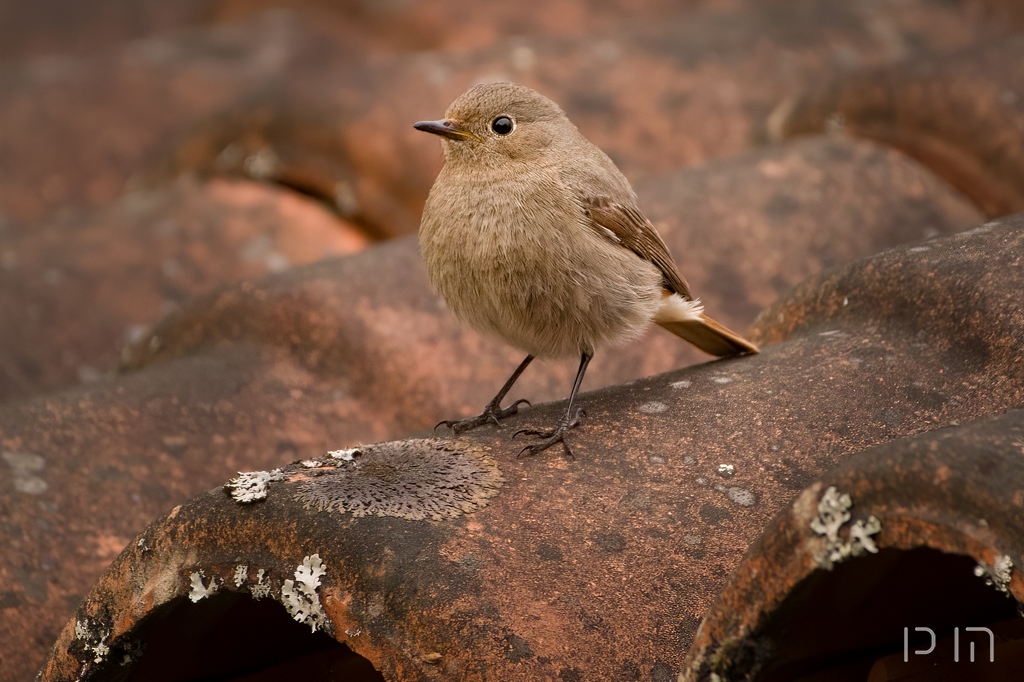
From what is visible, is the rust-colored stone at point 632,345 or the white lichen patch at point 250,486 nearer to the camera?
the white lichen patch at point 250,486

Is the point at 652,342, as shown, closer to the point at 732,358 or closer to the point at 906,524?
the point at 732,358

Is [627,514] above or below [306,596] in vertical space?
above

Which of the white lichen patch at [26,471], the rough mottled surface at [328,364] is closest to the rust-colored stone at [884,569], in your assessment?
the rough mottled surface at [328,364]

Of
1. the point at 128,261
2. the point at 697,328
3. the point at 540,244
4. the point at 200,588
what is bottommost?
the point at 200,588

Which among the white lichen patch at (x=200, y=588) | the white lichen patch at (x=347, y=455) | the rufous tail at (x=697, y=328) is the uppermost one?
the rufous tail at (x=697, y=328)

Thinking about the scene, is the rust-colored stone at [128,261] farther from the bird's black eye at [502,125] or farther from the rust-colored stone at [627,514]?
the rust-colored stone at [627,514]

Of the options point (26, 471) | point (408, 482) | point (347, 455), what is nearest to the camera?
point (408, 482)

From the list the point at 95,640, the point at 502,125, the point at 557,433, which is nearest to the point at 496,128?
the point at 502,125

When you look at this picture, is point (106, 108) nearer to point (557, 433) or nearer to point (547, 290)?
point (547, 290)
